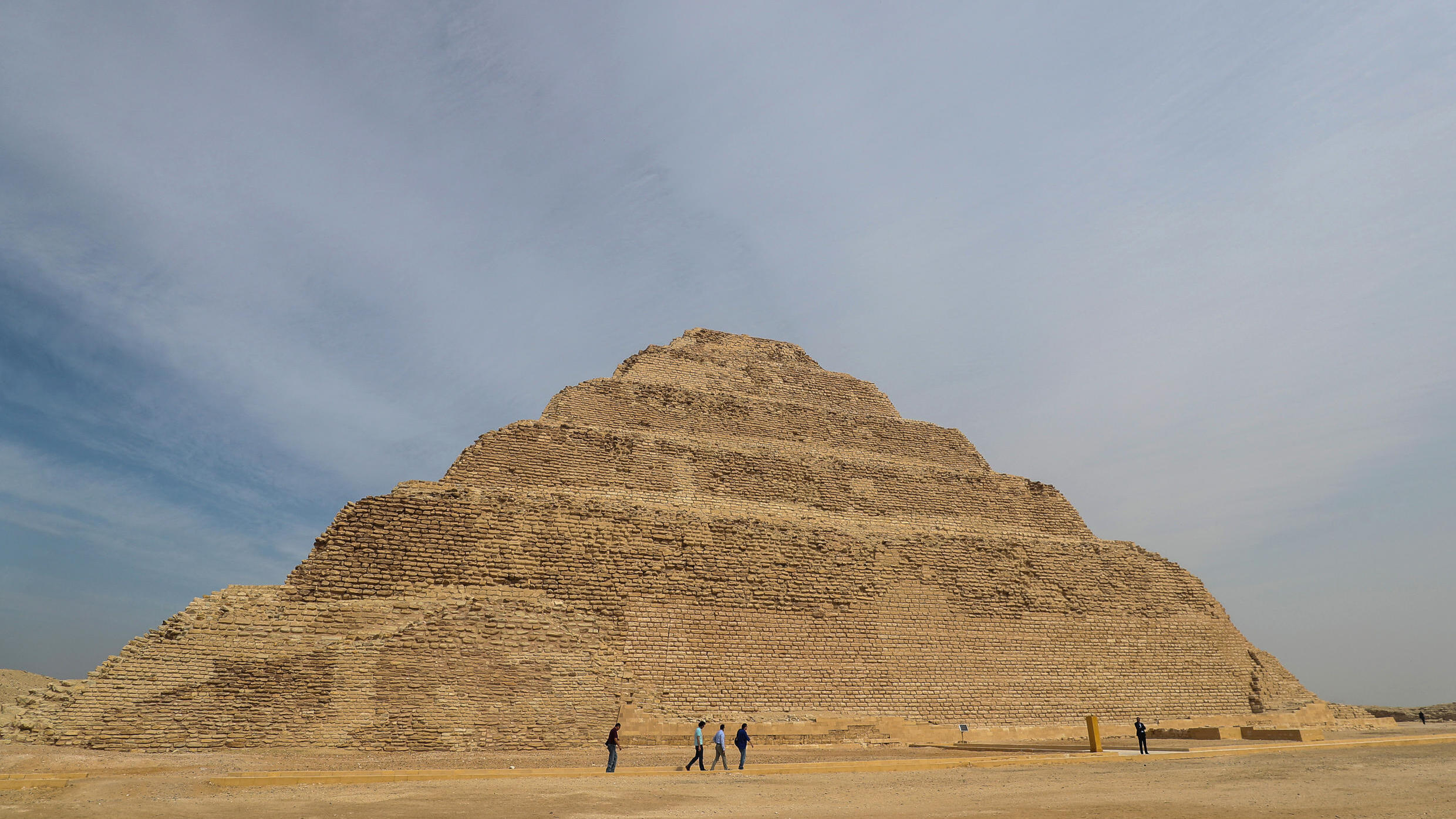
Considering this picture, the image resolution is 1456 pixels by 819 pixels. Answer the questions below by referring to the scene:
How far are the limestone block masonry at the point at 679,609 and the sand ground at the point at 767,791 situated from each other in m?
1.05

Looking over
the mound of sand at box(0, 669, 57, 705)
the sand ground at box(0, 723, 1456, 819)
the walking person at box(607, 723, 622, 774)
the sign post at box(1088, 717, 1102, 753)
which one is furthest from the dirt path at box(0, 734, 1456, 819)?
the mound of sand at box(0, 669, 57, 705)

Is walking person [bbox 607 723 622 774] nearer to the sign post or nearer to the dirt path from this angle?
the dirt path

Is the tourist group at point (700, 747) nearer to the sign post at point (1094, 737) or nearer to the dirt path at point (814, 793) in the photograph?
the dirt path at point (814, 793)

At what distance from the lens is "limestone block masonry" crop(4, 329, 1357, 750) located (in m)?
12.0

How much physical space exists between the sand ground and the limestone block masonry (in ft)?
3.44

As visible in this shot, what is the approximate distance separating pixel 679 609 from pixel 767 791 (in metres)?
6.59

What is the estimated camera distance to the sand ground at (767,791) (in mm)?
6660

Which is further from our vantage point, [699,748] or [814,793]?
[699,748]

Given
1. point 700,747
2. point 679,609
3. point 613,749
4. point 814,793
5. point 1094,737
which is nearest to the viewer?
point 814,793

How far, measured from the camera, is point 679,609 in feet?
48.9

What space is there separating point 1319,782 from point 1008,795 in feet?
11.6

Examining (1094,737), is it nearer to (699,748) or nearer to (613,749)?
(699,748)

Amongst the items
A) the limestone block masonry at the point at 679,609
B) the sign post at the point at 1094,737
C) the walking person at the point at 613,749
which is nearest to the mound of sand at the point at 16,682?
the limestone block masonry at the point at 679,609

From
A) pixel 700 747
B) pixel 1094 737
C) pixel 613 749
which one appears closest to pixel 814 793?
pixel 700 747
